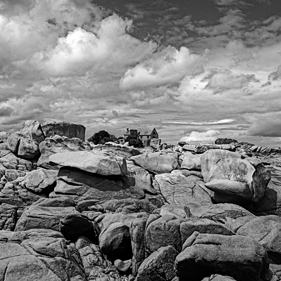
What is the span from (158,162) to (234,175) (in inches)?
280

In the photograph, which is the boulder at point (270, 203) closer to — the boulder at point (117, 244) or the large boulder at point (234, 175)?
the large boulder at point (234, 175)

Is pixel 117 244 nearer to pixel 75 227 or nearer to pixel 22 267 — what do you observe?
pixel 75 227

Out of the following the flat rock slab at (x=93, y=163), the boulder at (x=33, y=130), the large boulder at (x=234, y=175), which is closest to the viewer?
the large boulder at (x=234, y=175)

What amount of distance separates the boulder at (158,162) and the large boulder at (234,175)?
3668 mm

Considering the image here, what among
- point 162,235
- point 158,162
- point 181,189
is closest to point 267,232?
point 162,235

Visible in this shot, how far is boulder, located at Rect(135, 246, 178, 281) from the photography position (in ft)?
47.1

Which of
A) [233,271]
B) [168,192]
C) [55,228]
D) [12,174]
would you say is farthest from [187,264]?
[12,174]

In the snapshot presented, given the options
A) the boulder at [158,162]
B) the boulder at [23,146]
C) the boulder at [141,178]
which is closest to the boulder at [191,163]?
the boulder at [158,162]

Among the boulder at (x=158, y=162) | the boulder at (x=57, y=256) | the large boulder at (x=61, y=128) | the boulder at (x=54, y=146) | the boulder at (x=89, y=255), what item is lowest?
the boulder at (x=89, y=255)

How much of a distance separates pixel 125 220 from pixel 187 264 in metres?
4.84

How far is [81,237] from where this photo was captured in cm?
1764

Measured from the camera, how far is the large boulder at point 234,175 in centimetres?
2489

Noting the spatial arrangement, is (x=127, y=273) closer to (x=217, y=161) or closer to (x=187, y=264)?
(x=187, y=264)

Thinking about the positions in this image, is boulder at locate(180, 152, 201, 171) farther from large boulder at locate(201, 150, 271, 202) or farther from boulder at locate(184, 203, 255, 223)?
boulder at locate(184, 203, 255, 223)
